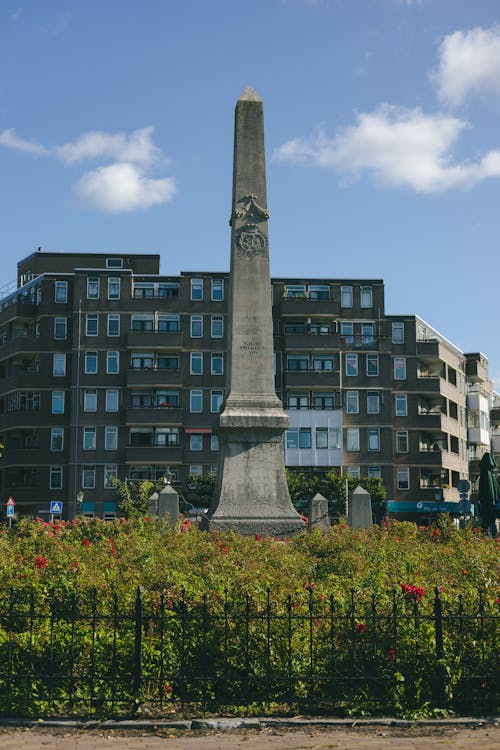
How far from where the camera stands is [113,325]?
6675cm

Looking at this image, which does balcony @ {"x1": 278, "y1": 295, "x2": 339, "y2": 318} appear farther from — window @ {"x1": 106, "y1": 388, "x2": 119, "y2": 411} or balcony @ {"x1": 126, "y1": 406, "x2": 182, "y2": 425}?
window @ {"x1": 106, "y1": 388, "x2": 119, "y2": 411}

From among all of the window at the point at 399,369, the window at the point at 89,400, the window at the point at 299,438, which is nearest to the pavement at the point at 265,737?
the window at the point at 299,438

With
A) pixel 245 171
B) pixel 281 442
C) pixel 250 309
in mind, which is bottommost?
pixel 281 442

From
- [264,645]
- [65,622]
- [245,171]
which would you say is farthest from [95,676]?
[245,171]

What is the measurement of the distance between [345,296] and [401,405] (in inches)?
350

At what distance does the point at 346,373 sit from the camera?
68250 millimetres

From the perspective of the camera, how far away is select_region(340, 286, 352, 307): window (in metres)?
69.3

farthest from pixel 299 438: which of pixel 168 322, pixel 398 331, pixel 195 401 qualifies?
pixel 168 322

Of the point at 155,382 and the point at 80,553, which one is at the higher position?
the point at 155,382

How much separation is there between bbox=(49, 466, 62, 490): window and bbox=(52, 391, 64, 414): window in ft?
12.9

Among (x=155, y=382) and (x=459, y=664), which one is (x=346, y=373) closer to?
(x=155, y=382)

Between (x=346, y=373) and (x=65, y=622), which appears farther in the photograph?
(x=346, y=373)

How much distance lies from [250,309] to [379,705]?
11337mm

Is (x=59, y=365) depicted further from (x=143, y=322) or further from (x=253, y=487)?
(x=253, y=487)
